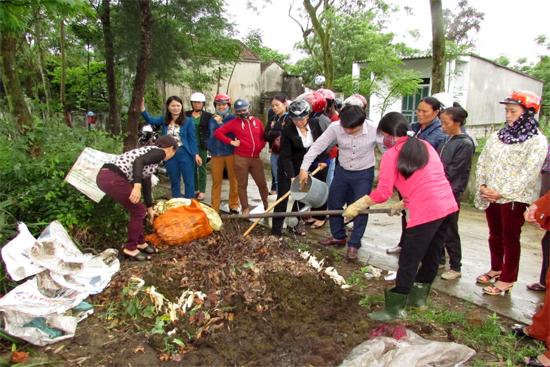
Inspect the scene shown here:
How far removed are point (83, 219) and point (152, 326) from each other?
1.69 metres

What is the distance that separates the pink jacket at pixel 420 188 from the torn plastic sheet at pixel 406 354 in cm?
85

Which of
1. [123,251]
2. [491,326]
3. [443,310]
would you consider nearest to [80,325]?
[123,251]

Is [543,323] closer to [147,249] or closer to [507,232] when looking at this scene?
[507,232]

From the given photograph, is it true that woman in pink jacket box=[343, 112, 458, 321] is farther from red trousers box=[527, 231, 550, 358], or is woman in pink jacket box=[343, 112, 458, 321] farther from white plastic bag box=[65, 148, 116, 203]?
white plastic bag box=[65, 148, 116, 203]

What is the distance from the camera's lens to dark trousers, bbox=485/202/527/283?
3576mm

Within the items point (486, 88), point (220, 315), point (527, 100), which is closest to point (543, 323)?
point (527, 100)

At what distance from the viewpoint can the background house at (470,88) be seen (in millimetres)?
15000

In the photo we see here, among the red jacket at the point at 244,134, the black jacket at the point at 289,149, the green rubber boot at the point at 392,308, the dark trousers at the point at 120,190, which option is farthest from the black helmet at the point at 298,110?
the green rubber boot at the point at 392,308

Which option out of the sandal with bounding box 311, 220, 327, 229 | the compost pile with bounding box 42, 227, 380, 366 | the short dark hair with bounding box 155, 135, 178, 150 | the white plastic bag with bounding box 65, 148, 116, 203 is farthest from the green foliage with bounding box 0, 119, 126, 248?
the sandal with bounding box 311, 220, 327, 229

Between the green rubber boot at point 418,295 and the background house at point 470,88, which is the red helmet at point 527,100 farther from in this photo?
the background house at point 470,88

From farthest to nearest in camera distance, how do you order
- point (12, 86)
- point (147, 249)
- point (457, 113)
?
point (12, 86) < point (147, 249) < point (457, 113)

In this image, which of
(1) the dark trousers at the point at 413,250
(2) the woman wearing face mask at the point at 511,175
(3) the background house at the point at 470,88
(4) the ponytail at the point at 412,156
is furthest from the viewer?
(3) the background house at the point at 470,88

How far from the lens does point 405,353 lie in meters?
2.60

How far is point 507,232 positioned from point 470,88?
13.7 metres
